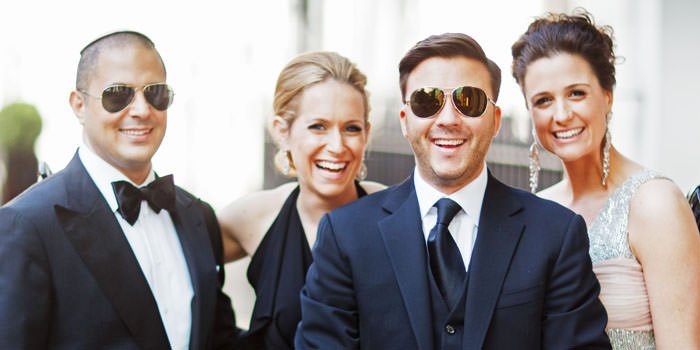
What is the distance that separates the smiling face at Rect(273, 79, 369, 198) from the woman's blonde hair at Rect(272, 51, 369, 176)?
3cm

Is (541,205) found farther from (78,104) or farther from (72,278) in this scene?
(78,104)

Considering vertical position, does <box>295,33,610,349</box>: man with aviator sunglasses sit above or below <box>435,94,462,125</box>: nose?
below

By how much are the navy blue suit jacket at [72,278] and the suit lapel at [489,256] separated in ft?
3.78

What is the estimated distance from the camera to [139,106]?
3.05 meters

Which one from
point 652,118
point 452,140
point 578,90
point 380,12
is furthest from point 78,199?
point 380,12

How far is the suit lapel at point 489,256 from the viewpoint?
8.63 ft

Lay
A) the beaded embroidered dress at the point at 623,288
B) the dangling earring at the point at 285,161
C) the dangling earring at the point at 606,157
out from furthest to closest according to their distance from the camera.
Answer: the dangling earring at the point at 285,161 → the dangling earring at the point at 606,157 → the beaded embroidered dress at the point at 623,288

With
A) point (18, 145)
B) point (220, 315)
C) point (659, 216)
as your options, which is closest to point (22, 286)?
point (220, 315)

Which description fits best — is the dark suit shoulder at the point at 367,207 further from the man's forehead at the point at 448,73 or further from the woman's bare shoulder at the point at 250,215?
the woman's bare shoulder at the point at 250,215

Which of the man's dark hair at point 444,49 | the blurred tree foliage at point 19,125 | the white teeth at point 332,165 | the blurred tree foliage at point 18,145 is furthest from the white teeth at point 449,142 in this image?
the blurred tree foliage at point 19,125

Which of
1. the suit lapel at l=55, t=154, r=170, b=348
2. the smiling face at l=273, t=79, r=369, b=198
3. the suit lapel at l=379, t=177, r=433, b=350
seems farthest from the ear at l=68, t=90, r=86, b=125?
the suit lapel at l=379, t=177, r=433, b=350

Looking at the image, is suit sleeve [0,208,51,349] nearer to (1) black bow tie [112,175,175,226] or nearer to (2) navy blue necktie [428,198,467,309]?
(1) black bow tie [112,175,175,226]

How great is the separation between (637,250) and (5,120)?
A: 6.45 metres

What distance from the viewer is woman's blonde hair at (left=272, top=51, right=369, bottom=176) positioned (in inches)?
147
